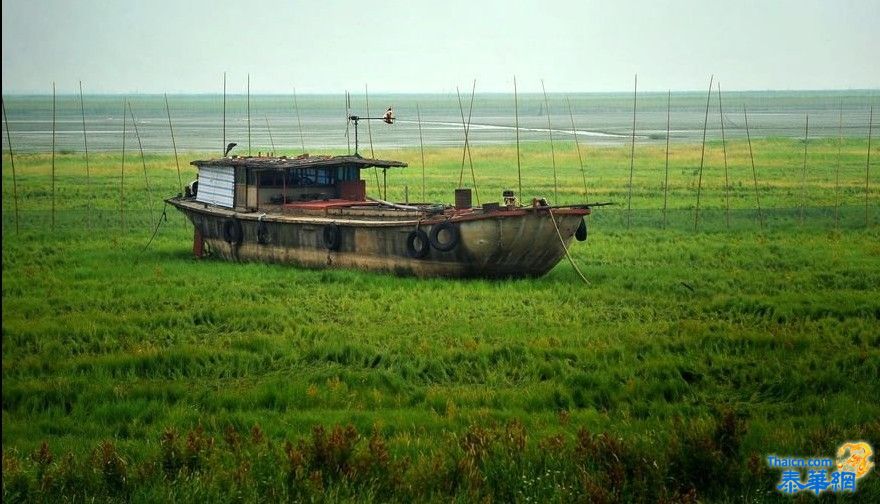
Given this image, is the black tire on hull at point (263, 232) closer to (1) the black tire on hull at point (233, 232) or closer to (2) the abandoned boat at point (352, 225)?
(2) the abandoned boat at point (352, 225)

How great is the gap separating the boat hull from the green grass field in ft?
1.28

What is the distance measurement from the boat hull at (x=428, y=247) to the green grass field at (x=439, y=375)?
0.39m

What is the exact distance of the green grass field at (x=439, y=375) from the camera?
811 cm

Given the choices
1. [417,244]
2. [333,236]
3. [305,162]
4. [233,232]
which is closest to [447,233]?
[417,244]

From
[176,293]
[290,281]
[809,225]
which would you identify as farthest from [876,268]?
[176,293]

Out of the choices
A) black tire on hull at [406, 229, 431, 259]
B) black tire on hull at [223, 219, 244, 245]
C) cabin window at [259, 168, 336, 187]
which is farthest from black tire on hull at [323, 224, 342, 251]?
black tire on hull at [223, 219, 244, 245]

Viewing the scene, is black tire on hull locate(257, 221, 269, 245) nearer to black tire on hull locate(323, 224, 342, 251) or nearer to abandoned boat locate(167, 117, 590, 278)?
abandoned boat locate(167, 117, 590, 278)

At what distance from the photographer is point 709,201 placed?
32.0m

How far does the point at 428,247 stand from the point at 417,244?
327mm

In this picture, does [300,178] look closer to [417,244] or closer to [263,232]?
[263,232]

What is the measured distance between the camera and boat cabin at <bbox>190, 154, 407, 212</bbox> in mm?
21344

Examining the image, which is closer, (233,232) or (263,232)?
(263,232)

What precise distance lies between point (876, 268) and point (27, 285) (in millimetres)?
13654

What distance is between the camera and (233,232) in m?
21.7
